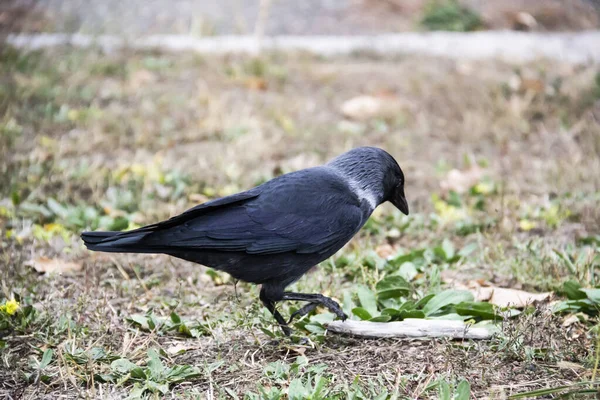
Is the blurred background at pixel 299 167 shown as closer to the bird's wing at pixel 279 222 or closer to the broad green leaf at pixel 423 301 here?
the broad green leaf at pixel 423 301

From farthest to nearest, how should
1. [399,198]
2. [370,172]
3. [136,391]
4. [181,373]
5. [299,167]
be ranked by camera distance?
[299,167], [399,198], [370,172], [181,373], [136,391]

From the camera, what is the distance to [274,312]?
3340 millimetres

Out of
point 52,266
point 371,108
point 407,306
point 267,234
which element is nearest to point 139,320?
point 267,234

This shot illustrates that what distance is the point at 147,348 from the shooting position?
325 centimetres

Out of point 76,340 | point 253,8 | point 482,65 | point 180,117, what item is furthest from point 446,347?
point 253,8

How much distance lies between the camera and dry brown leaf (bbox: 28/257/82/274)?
4000mm

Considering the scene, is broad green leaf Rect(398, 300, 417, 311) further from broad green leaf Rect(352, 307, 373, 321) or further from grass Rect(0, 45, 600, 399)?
broad green leaf Rect(352, 307, 373, 321)

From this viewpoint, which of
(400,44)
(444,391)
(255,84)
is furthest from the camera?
(400,44)

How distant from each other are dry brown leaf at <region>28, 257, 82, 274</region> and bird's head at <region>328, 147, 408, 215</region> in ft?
5.34

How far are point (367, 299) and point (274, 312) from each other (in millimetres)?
495

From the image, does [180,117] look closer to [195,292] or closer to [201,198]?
[201,198]

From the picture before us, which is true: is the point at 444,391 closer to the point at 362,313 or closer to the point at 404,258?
the point at 362,313

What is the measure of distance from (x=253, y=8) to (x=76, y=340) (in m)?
9.40

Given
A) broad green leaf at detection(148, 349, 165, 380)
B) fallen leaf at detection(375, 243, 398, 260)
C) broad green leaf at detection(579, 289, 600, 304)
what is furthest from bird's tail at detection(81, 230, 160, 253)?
broad green leaf at detection(579, 289, 600, 304)
